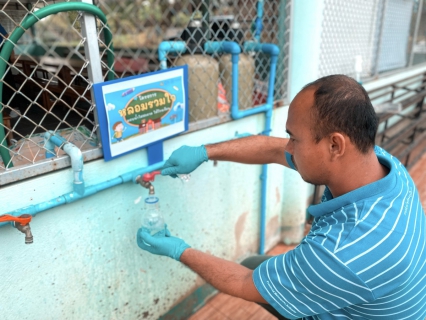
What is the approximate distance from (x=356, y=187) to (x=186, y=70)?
3.02 ft

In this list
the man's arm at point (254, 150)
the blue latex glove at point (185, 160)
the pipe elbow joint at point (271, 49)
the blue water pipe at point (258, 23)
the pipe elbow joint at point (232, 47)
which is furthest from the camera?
the blue water pipe at point (258, 23)

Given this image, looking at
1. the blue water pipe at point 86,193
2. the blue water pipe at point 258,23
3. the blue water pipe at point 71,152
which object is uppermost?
the blue water pipe at point 258,23

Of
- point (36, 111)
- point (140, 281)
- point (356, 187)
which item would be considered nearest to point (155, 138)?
point (36, 111)

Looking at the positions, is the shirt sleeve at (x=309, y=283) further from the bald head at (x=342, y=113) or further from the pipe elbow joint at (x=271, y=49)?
the pipe elbow joint at (x=271, y=49)

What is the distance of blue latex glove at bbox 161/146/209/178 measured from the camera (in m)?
1.49

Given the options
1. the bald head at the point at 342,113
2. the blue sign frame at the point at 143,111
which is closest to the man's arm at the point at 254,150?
the blue sign frame at the point at 143,111

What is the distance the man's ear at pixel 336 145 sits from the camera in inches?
39.1

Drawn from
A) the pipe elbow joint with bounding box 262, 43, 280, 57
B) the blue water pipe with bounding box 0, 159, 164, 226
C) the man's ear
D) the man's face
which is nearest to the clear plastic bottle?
the blue water pipe with bounding box 0, 159, 164, 226

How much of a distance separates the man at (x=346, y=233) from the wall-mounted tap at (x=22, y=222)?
2.28 ft

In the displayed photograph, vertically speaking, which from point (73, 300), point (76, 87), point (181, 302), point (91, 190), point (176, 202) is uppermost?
point (76, 87)

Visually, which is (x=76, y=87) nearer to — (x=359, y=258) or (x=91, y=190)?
(x=91, y=190)

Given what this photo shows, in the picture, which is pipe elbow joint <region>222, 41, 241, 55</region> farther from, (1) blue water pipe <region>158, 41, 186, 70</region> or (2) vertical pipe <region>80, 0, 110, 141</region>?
(2) vertical pipe <region>80, 0, 110, 141</region>

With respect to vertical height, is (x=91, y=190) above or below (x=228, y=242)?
above

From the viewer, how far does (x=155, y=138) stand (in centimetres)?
159
